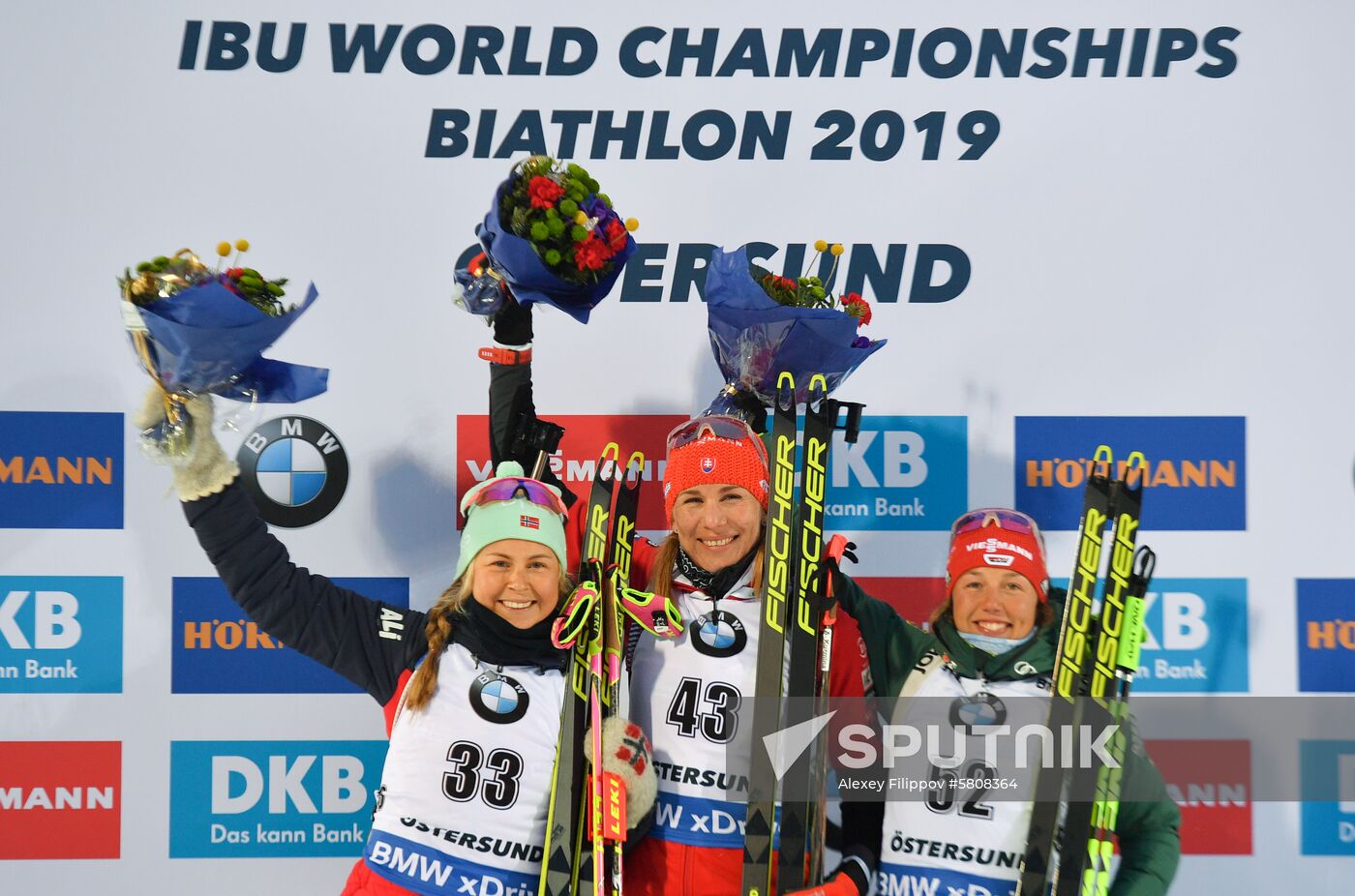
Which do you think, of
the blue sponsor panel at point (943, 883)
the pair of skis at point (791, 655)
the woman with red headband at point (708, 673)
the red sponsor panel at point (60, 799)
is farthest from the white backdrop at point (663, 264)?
the blue sponsor panel at point (943, 883)

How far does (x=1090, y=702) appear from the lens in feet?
8.68

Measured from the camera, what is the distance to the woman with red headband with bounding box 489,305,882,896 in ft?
8.68

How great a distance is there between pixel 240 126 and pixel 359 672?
171 cm

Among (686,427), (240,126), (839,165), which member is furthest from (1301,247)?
(240,126)

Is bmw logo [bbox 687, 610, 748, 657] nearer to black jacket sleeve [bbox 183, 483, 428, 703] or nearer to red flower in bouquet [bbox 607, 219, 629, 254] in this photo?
black jacket sleeve [bbox 183, 483, 428, 703]

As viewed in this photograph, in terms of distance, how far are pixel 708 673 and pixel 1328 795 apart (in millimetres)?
2103

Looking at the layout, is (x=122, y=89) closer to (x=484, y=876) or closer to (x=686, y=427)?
(x=686, y=427)

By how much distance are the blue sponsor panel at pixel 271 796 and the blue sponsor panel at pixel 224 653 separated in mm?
169

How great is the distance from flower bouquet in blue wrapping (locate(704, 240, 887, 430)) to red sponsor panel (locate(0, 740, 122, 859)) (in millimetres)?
2073

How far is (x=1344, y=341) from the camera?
3498 mm

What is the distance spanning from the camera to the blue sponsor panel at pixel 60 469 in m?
3.38

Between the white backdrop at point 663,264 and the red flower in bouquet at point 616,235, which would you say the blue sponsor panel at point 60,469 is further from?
the red flower in bouquet at point 616,235

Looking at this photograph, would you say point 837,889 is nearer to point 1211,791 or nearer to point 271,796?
point 1211,791

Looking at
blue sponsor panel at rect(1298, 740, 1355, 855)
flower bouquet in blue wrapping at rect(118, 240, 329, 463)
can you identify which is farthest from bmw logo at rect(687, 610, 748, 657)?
blue sponsor panel at rect(1298, 740, 1355, 855)
